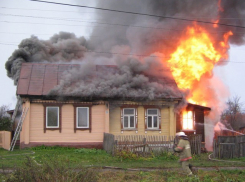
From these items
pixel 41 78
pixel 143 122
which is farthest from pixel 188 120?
pixel 41 78

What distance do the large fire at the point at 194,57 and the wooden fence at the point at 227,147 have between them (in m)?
6.64

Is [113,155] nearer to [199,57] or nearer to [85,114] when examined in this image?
[85,114]

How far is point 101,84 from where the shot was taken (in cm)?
2247

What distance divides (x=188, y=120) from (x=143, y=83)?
4936mm

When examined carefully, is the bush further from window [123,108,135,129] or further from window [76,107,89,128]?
window [123,108,135,129]

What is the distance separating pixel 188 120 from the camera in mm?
25375

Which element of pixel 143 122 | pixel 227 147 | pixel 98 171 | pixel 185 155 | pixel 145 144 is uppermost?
pixel 143 122

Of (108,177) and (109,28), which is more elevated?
(109,28)

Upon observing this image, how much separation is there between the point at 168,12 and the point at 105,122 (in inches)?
351

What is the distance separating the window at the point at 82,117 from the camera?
22672mm

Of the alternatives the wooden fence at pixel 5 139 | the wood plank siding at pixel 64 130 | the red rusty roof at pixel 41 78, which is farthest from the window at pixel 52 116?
the wooden fence at pixel 5 139

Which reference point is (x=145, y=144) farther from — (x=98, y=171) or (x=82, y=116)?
(x=98, y=171)

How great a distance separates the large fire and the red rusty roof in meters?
0.99

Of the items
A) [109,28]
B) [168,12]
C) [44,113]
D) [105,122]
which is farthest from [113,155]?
[109,28]
